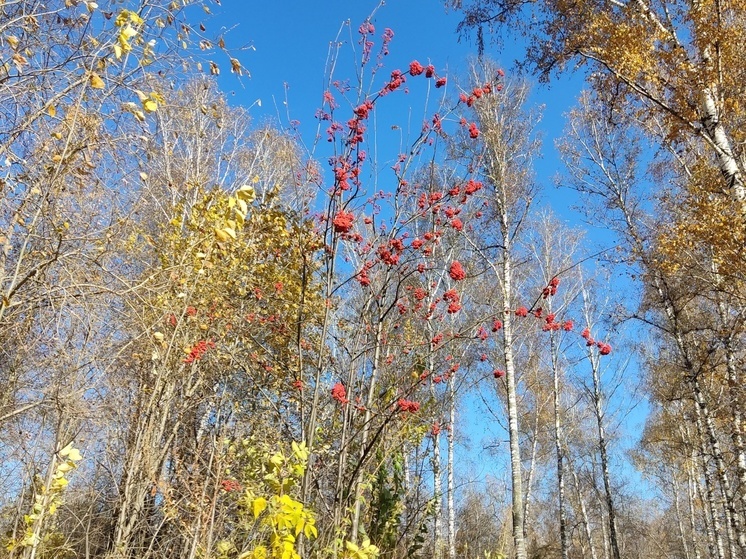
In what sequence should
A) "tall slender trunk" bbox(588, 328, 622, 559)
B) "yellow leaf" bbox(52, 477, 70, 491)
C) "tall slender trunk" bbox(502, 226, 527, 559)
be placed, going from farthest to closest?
1. "tall slender trunk" bbox(588, 328, 622, 559)
2. "tall slender trunk" bbox(502, 226, 527, 559)
3. "yellow leaf" bbox(52, 477, 70, 491)

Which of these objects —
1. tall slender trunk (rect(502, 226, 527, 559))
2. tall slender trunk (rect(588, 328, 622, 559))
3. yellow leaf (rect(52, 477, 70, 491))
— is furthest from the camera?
tall slender trunk (rect(588, 328, 622, 559))

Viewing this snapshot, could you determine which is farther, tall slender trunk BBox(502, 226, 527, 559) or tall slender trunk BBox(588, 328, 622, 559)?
tall slender trunk BBox(588, 328, 622, 559)

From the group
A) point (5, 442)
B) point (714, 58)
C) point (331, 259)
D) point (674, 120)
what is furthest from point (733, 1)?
point (5, 442)

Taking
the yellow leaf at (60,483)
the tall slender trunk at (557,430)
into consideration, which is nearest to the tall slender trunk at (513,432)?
the tall slender trunk at (557,430)

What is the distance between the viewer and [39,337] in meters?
3.26

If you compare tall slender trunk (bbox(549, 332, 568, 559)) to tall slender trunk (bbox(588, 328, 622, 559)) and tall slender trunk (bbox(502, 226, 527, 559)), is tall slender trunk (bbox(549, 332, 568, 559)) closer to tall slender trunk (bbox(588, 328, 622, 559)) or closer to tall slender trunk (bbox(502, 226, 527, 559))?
tall slender trunk (bbox(588, 328, 622, 559))

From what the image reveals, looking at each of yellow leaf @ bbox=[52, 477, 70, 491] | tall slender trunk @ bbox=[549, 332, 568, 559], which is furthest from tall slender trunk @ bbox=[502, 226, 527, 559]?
yellow leaf @ bbox=[52, 477, 70, 491]

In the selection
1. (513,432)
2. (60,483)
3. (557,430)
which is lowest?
(60,483)

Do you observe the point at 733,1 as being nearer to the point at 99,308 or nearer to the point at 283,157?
the point at 99,308

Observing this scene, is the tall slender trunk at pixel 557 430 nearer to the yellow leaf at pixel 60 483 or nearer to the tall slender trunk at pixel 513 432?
the tall slender trunk at pixel 513 432

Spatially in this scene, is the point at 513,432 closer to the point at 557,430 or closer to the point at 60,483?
the point at 557,430

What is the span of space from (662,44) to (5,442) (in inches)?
292

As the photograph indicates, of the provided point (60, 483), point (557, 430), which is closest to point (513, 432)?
point (557, 430)

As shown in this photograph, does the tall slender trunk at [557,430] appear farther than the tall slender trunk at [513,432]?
Yes
